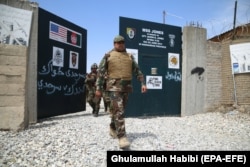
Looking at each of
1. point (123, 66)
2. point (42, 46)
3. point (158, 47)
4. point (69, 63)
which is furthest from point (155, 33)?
point (123, 66)

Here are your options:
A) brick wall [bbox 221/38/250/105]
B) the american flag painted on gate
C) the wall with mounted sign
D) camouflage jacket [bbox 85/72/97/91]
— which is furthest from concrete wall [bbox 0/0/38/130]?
brick wall [bbox 221/38/250/105]

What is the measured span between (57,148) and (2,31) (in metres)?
3.34

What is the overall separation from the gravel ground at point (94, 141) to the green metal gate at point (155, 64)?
4.03 feet

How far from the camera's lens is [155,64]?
328 inches

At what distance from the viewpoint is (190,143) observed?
500cm

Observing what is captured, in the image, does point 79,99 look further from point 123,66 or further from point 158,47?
point 123,66

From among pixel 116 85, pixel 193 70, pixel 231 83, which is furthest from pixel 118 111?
pixel 231 83

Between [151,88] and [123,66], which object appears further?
[151,88]

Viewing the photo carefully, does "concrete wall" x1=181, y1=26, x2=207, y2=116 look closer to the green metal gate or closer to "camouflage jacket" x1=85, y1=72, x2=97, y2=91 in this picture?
the green metal gate

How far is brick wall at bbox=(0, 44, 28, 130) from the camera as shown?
17.9 feet

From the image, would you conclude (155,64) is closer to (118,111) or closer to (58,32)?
(58,32)

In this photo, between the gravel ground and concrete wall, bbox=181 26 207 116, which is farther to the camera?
concrete wall, bbox=181 26 207 116

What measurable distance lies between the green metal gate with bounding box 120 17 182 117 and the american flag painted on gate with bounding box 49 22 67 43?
1.66 m

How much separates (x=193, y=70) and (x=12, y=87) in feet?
18.0
